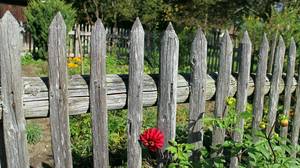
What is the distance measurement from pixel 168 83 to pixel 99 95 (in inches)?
17.9

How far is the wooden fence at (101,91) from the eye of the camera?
6.18 feet

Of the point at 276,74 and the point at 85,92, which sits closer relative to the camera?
the point at 85,92

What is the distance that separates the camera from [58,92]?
78.2 inches

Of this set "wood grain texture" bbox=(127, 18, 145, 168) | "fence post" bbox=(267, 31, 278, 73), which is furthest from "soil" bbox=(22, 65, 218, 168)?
"fence post" bbox=(267, 31, 278, 73)

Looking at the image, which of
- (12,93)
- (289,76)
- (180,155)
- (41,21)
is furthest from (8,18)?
(41,21)

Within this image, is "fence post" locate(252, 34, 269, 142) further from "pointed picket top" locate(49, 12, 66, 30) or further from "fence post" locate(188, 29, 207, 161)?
"pointed picket top" locate(49, 12, 66, 30)

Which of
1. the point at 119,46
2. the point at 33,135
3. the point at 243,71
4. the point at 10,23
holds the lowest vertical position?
the point at 33,135

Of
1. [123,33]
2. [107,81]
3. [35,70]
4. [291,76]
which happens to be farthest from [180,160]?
[123,33]

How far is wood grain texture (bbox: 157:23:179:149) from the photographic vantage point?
229 cm

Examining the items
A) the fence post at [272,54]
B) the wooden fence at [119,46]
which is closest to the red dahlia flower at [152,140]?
the fence post at [272,54]

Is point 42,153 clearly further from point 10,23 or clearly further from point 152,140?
point 10,23

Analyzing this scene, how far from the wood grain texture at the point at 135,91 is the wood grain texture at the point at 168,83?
0.56 ft

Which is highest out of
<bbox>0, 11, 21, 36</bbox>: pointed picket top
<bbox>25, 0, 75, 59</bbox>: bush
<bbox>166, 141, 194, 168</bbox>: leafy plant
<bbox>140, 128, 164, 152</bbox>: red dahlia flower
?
<bbox>25, 0, 75, 59</bbox>: bush

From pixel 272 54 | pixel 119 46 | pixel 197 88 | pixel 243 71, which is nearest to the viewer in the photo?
pixel 197 88
